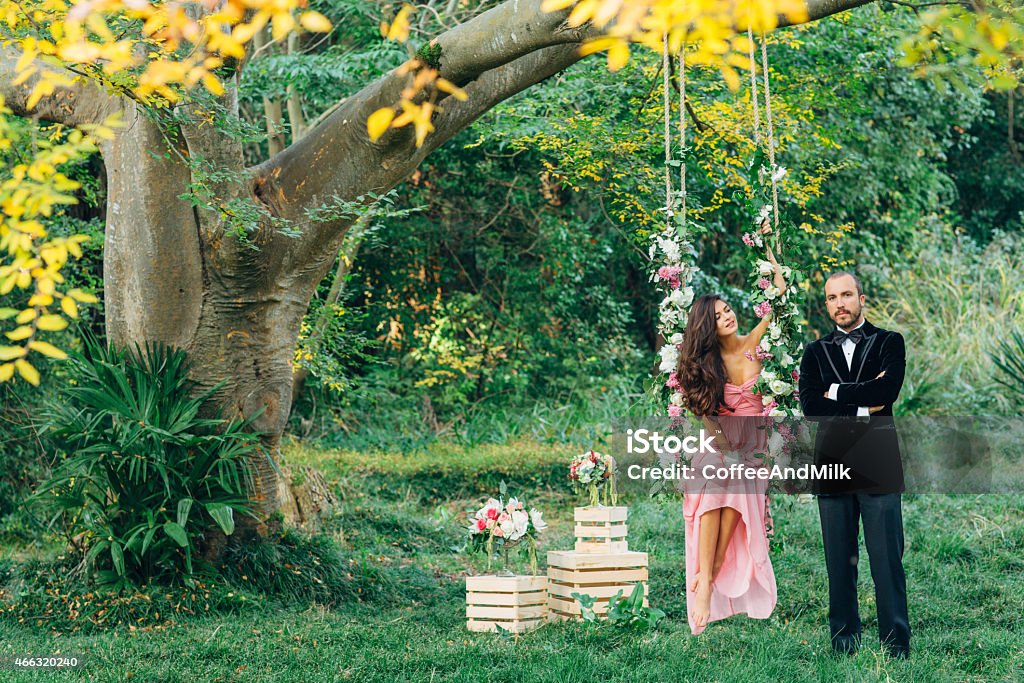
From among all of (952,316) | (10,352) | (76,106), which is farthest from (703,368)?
(952,316)

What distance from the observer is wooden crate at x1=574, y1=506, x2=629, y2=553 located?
6.09 m

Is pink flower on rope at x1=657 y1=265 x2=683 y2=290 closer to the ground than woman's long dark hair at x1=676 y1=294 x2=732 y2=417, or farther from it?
farther from it

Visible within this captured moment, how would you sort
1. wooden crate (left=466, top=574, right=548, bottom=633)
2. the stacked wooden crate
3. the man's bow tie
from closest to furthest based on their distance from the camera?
the man's bow tie < wooden crate (left=466, top=574, right=548, bottom=633) < the stacked wooden crate

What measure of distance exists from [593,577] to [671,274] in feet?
5.92

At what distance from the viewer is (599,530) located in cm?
611

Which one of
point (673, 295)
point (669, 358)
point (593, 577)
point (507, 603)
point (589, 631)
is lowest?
point (589, 631)

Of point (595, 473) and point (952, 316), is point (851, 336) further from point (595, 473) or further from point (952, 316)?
point (952, 316)

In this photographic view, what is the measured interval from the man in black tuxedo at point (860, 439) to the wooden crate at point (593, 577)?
1.24m

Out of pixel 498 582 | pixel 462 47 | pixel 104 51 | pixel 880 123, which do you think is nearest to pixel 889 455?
pixel 498 582

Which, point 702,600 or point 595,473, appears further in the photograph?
point 595,473

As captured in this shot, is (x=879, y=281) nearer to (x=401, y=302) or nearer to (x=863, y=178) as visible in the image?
(x=863, y=178)

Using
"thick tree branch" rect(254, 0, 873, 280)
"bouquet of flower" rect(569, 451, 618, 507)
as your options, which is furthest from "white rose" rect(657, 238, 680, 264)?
"bouquet of flower" rect(569, 451, 618, 507)

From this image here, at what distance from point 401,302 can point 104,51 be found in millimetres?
10957

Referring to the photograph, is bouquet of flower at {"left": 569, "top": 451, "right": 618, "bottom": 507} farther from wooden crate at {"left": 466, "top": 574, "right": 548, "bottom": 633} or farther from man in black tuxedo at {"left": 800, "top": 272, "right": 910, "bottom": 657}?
man in black tuxedo at {"left": 800, "top": 272, "right": 910, "bottom": 657}
